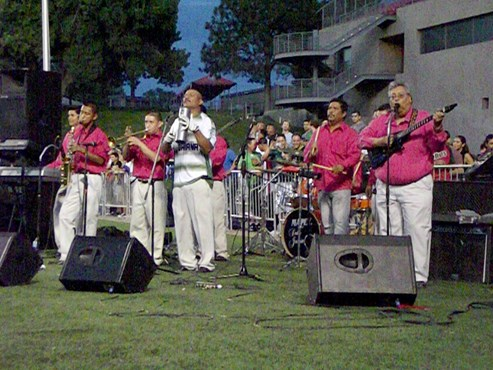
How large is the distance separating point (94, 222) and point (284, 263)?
2511 mm

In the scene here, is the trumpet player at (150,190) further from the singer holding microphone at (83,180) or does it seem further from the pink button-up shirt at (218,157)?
the pink button-up shirt at (218,157)

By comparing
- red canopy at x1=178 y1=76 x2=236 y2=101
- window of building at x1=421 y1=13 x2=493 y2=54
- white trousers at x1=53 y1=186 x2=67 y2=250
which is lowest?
white trousers at x1=53 y1=186 x2=67 y2=250

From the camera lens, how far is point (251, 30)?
6262cm

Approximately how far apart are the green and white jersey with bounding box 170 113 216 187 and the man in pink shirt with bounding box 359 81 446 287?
1.82m

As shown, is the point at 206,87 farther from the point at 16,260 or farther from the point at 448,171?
the point at 16,260

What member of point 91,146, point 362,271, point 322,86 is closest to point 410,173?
point 362,271

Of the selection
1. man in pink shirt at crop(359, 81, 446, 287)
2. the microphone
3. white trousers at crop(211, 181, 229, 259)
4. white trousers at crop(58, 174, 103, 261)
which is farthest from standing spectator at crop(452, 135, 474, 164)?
the microphone

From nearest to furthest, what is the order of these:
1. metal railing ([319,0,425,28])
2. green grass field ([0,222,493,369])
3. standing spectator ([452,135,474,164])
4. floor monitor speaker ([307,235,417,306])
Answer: green grass field ([0,222,493,369]) → floor monitor speaker ([307,235,417,306]) → standing spectator ([452,135,474,164]) → metal railing ([319,0,425,28])

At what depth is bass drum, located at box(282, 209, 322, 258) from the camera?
12.1 meters

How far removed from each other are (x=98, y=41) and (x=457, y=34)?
2610 cm

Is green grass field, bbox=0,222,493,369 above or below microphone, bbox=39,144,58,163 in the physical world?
below

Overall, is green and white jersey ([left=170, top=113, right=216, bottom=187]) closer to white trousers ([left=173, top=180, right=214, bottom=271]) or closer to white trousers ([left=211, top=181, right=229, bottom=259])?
white trousers ([left=173, top=180, right=214, bottom=271])

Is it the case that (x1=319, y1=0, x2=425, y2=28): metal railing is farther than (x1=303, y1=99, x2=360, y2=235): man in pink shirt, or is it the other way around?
(x1=319, y1=0, x2=425, y2=28): metal railing

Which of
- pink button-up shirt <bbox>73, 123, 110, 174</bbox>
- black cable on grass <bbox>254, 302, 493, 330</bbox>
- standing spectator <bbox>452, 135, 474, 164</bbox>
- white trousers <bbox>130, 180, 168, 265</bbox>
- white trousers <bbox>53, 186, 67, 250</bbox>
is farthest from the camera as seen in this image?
standing spectator <bbox>452, 135, 474, 164</bbox>
